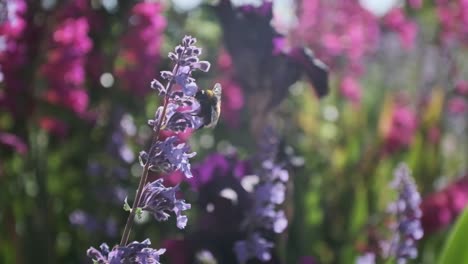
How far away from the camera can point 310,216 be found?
1.87 m

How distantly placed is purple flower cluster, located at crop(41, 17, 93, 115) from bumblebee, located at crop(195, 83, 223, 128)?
1085 millimetres

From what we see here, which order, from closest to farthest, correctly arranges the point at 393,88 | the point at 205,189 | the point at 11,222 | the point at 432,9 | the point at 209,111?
the point at 209,111 < the point at 205,189 < the point at 11,222 < the point at 432,9 < the point at 393,88

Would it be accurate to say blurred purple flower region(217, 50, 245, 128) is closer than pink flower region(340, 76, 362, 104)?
Yes

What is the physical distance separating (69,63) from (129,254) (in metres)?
1.19

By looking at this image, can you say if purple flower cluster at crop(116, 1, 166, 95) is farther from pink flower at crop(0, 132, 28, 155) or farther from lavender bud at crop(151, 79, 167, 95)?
lavender bud at crop(151, 79, 167, 95)

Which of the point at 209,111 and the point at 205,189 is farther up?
the point at 205,189

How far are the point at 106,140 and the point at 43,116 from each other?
0.17 meters

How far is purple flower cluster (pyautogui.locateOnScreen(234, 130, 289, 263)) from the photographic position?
3.49ft

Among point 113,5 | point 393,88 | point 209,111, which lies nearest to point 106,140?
point 113,5

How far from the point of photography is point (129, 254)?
2.25 feet

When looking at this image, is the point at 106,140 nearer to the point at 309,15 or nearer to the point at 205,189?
the point at 205,189

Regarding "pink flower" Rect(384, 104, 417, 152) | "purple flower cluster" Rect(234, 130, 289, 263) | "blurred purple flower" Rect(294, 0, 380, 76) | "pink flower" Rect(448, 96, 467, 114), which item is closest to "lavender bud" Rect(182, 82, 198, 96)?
"purple flower cluster" Rect(234, 130, 289, 263)

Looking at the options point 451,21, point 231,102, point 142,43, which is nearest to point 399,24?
point 451,21

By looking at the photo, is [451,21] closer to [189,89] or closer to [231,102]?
[231,102]
